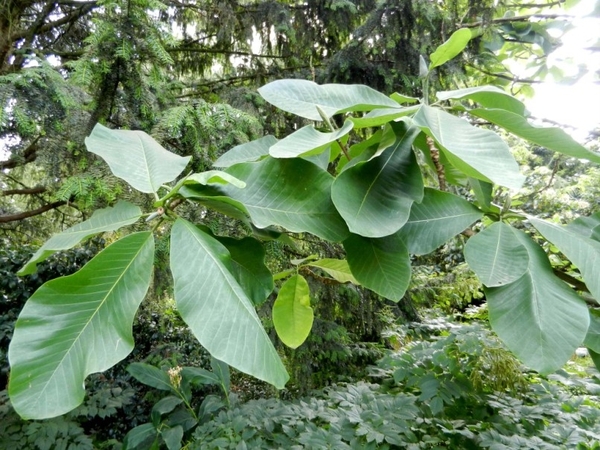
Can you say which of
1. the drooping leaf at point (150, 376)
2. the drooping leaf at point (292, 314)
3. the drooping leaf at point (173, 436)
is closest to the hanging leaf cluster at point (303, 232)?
the drooping leaf at point (292, 314)

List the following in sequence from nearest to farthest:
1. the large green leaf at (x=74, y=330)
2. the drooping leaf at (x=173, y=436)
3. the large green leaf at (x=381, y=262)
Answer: the large green leaf at (x=74, y=330)
the large green leaf at (x=381, y=262)
the drooping leaf at (x=173, y=436)

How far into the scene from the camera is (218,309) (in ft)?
1.16

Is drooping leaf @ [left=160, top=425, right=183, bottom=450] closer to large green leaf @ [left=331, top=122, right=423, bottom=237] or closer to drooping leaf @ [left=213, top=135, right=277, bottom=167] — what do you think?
drooping leaf @ [left=213, top=135, right=277, bottom=167]

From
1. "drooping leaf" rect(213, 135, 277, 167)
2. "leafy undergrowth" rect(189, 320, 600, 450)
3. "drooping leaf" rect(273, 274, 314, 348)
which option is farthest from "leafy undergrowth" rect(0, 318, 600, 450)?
"drooping leaf" rect(213, 135, 277, 167)

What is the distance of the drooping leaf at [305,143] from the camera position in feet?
1.28

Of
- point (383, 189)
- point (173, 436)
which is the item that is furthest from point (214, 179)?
point (173, 436)

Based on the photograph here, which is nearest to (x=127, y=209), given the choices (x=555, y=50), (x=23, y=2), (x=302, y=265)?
(x=302, y=265)

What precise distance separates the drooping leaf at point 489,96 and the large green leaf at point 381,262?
0.19m

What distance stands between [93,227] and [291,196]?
0.23 m

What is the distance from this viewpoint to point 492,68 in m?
2.79

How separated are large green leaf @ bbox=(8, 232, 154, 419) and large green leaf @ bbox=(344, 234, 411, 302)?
9.0 inches

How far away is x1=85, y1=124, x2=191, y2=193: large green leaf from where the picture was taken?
0.44 m

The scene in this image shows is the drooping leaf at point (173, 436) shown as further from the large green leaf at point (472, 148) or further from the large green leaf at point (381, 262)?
the large green leaf at point (472, 148)

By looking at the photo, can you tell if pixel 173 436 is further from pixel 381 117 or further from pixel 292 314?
pixel 381 117
